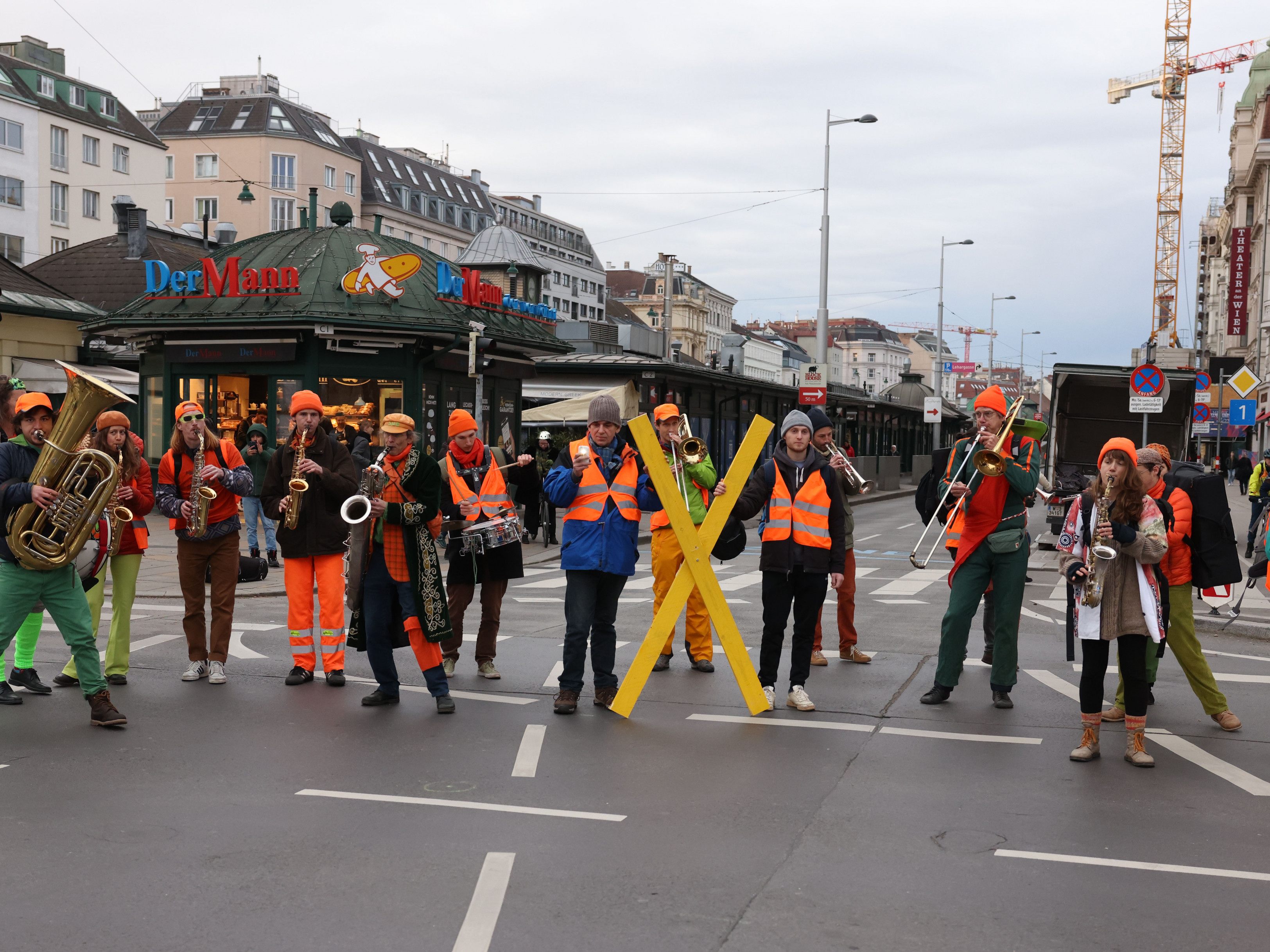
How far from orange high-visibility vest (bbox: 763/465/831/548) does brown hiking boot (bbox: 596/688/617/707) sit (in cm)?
133

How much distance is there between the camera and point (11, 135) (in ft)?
195

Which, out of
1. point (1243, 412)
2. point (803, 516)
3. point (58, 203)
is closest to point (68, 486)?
point (803, 516)

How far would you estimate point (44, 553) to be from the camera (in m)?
7.17

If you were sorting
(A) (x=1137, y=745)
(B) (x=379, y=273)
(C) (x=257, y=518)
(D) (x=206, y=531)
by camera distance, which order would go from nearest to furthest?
(A) (x=1137, y=745)
(D) (x=206, y=531)
(C) (x=257, y=518)
(B) (x=379, y=273)

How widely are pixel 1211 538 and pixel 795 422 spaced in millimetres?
2492

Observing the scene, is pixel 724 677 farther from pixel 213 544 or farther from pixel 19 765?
pixel 19 765

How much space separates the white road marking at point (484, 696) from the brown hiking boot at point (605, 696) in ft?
1.42

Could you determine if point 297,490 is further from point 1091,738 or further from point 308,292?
point 308,292

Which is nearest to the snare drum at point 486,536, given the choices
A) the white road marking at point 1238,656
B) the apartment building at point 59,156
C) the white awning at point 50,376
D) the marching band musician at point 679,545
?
the marching band musician at point 679,545

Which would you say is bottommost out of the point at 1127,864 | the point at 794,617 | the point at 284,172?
the point at 1127,864

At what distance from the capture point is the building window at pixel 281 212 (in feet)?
254

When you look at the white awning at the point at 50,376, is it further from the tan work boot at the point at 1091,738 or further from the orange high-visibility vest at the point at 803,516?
the tan work boot at the point at 1091,738

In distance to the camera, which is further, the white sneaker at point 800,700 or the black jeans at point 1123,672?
the white sneaker at point 800,700

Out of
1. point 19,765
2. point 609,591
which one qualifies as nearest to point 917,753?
point 609,591
